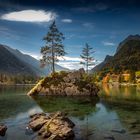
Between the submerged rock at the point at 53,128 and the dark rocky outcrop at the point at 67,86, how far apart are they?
43.3 meters

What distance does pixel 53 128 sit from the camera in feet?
74.2

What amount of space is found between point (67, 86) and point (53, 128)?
48.2 meters

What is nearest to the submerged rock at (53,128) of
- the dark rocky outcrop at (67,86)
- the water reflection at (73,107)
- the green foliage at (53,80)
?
the water reflection at (73,107)

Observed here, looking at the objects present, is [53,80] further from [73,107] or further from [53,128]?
[53,128]

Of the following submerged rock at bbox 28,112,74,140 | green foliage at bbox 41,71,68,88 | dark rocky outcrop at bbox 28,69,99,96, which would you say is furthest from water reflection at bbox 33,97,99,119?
green foliage at bbox 41,71,68,88

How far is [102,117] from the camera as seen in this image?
32938mm

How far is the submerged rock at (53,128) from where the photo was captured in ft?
69.4

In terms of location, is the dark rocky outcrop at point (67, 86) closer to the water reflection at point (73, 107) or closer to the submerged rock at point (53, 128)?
the water reflection at point (73, 107)

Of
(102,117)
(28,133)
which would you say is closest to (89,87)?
(102,117)

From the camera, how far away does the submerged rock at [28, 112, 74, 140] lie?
21156 mm

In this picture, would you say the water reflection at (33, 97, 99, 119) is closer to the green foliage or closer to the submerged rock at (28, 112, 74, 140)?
Result: the submerged rock at (28, 112, 74, 140)

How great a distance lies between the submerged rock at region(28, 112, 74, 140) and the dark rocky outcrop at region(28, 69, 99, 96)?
142 ft

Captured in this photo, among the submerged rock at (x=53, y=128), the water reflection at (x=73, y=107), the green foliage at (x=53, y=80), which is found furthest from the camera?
the green foliage at (x=53, y=80)

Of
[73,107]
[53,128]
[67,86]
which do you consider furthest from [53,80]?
[53,128]
